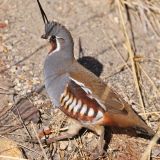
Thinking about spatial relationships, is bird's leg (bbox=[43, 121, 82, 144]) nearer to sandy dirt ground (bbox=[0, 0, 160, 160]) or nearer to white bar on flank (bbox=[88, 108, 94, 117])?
sandy dirt ground (bbox=[0, 0, 160, 160])

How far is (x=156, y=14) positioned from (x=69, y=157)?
171 centimetres

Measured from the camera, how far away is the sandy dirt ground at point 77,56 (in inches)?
155

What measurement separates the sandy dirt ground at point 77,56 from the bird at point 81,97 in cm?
15

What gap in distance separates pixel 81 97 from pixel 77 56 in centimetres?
89

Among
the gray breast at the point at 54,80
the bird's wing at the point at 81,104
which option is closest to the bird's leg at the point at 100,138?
the bird's wing at the point at 81,104

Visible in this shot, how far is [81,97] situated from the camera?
12.2ft

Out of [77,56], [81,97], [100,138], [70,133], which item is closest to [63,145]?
[70,133]

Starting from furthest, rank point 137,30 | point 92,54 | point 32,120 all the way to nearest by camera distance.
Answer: point 137,30
point 92,54
point 32,120

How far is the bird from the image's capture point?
3.69 metres

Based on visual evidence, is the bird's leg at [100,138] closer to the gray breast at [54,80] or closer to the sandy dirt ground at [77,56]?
the sandy dirt ground at [77,56]

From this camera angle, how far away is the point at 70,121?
13.3 feet

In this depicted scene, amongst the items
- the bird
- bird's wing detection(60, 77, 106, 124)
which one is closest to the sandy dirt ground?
the bird

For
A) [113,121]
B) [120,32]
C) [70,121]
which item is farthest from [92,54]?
[113,121]

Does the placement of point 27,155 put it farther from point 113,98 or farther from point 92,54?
point 92,54
